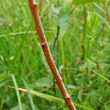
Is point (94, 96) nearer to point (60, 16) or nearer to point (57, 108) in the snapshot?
point (57, 108)

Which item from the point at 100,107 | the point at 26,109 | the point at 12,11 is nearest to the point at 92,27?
the point at 100,107

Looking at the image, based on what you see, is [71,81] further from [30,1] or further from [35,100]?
[30,1]

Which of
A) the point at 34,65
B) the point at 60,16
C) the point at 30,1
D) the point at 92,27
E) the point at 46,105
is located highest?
the point at 30,1

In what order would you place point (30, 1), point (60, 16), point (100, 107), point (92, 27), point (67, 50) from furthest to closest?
point (67, 50) → point (92, 27) → point (100, 107) → point (60, 16) → point (30, 1)

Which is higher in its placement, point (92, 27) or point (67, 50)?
point (92, 27)

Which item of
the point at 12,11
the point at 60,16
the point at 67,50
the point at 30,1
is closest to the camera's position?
the point at 30,1

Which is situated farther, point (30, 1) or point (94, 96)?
point (94, 96)

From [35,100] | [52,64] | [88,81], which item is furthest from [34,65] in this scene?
[52,64]

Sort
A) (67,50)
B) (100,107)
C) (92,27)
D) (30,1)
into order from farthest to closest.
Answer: (67,50), (92,27), (100,107), (30,1)

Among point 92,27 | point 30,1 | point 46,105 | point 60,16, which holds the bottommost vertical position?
point 46,105
